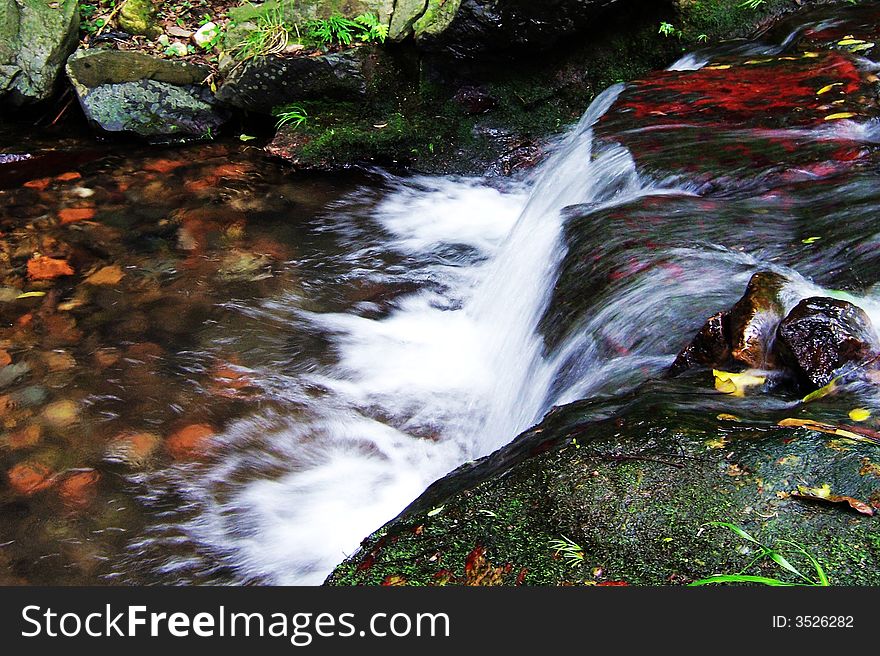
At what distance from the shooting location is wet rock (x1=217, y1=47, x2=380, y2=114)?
6.55 m

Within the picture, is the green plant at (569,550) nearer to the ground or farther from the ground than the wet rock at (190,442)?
farther from the ground

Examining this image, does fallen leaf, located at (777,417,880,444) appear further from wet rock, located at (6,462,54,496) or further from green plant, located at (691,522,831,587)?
wet rock, located at (6,462,54,496)

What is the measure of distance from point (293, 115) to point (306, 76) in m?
0.33

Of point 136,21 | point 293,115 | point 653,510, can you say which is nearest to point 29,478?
point 653,510

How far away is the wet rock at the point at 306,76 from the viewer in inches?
258

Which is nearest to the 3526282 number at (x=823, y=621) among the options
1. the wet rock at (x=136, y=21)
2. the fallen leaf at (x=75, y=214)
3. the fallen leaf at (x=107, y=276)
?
the fallen leaf at (x=107, y=276)


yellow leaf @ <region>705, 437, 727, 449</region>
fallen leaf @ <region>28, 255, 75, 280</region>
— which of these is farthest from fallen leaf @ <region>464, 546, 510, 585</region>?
fallen leaf @ <region>28, 255, 75, 280</region>

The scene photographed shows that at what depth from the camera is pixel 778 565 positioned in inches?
76.4

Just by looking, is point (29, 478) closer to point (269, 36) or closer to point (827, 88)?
point (269, 36)

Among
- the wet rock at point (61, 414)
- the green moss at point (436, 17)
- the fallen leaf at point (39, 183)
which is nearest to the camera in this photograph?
the wet rock at point (61, 414)

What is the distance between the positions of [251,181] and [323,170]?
0.59m

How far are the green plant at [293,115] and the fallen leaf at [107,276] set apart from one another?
2.01 meters

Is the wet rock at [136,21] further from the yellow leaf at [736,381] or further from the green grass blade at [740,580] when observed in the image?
the green grass blade at [740,580]

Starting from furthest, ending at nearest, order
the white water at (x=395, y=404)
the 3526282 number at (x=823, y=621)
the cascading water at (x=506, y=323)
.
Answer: the white water at (x=395, y=404) → the cascading water at (x=506, y=323) → the 3526282 number at (x=823, y=621)
